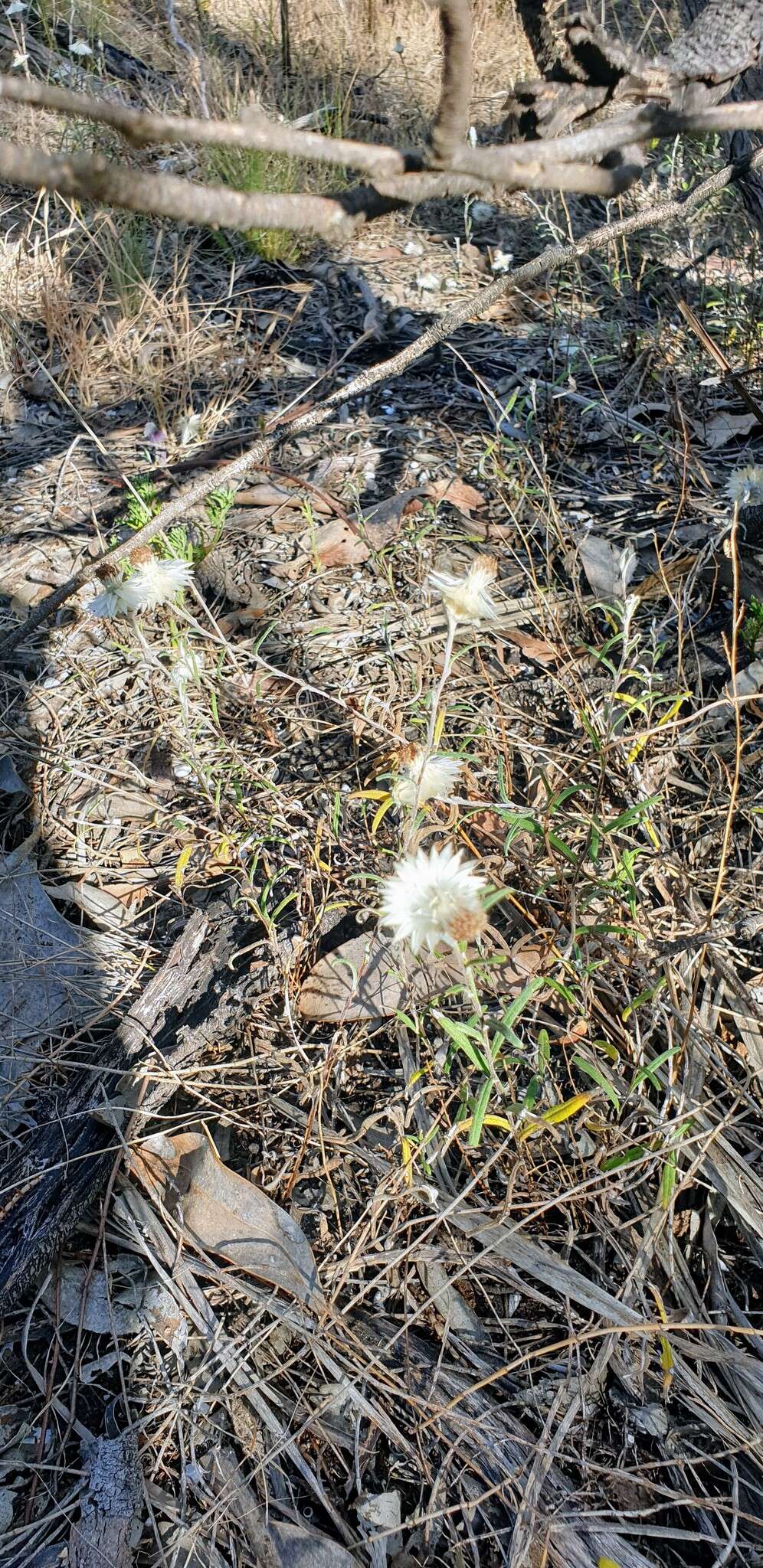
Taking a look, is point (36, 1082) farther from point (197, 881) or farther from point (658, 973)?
point (658, 973)

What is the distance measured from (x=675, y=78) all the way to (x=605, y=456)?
0.96 m

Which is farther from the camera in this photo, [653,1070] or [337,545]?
[337,545]

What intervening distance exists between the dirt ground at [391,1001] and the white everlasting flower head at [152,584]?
0.16ft

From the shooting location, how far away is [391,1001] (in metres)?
1.64

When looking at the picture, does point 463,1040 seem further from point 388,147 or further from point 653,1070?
point 388,147

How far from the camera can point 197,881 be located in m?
1.93

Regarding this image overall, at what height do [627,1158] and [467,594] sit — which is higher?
[467,594]

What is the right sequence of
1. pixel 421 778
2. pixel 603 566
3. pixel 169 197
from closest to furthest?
pixel 169 197, pixel 421 778, pixel 603 566

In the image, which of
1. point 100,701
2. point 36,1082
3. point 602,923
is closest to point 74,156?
point 602,923

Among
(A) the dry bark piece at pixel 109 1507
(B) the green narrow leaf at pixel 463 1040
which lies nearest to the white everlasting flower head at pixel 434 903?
(B) the green narrow leaf at pixel 463 1040

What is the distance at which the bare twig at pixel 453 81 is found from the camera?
0.54 m

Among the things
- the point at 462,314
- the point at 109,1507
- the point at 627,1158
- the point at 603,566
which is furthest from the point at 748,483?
the point at 109,1507

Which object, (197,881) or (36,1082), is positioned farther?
(197,881)

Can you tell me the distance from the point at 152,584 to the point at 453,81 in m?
1.34
